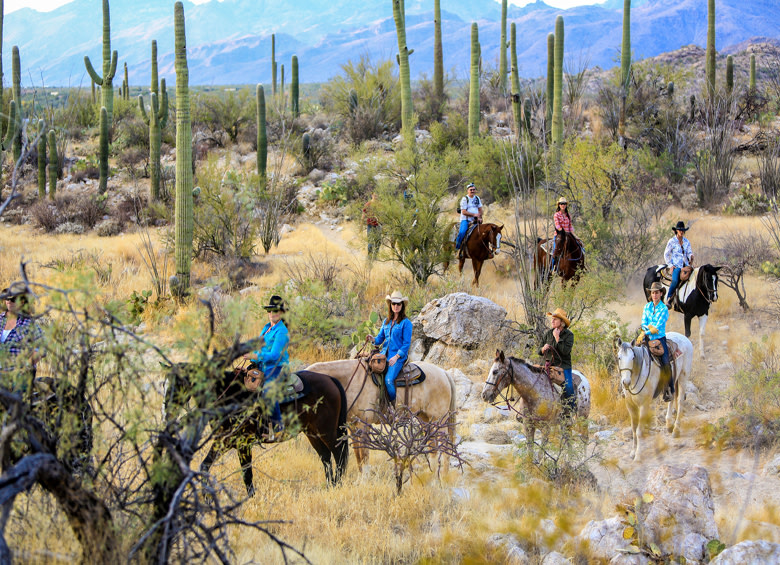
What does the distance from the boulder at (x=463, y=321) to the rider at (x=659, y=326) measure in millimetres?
3127

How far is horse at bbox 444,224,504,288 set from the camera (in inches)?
632

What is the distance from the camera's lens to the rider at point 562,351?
793 centimetres

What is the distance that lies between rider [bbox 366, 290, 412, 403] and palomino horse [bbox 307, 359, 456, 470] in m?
0.21

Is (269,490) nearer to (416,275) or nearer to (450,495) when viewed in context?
(450,495)

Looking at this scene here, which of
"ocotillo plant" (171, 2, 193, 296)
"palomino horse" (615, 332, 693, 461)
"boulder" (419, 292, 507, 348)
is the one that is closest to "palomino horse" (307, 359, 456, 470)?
"palomino horse" (615, 332, 693, 461)

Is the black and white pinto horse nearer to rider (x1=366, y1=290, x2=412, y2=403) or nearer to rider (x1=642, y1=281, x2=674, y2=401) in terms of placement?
rider (x1=642, y1=281, x2=674, y2=401)

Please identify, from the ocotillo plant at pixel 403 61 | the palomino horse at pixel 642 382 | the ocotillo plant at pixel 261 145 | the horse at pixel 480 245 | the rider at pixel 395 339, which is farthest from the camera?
the ocotillo plant at pixel 261 145

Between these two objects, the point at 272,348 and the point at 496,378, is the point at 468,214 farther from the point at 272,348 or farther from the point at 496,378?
the point at 272,348

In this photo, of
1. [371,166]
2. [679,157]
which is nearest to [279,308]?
[371,166]

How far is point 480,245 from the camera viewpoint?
1628cm

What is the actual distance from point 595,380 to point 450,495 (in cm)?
445

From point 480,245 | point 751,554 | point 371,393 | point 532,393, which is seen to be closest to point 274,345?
point 371,393

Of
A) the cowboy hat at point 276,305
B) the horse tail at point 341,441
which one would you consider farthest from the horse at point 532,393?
the cowboy hat at point 276,305

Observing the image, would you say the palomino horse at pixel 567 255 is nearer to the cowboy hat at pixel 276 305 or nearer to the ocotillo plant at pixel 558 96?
the ocotillo plant at pixel 558 96
